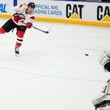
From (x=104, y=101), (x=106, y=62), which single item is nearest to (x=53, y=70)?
(x=104, y=101)

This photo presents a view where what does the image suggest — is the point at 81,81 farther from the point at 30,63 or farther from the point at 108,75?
the point at 30,63

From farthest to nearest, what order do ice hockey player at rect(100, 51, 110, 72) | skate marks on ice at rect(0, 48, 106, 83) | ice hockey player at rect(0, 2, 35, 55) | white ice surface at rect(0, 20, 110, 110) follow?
ice hockey player at rect(0, 2, 35, 55)
skate marks on ice at rect(0, 48, 106, 83)
white ice surface at rect(0, 20, 110, 110)
ice hockey player at rect(100, 51, 110, 72)

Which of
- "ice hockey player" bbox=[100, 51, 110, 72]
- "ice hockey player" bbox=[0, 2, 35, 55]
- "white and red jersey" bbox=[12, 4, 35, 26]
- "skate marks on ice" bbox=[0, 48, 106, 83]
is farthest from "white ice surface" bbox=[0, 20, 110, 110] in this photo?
"ice hockey player" bbox=[100, 51, 110, 72]

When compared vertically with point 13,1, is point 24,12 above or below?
above

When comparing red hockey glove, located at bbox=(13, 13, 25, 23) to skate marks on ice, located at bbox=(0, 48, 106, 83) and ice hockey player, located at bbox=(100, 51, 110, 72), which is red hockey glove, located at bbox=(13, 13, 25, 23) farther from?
ice hockey player, located at bbox=(100, 51, 110, 72)

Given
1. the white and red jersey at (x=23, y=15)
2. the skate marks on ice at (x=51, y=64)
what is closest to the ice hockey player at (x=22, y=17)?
the white and red jersey at (x=23, y=15)

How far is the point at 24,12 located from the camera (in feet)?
19.4

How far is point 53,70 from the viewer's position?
5.41 m

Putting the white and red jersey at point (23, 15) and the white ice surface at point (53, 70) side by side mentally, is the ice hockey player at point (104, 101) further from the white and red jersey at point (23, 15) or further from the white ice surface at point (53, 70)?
the white and red jersey at point (23, 15)

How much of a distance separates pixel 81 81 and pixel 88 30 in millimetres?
3337

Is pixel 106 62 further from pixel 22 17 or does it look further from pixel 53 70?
pixel 22 17

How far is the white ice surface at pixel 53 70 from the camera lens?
4.15 metres

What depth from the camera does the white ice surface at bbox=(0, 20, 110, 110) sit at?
4.15 meters

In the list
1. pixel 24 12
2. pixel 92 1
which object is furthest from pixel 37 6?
pixel 24 12
